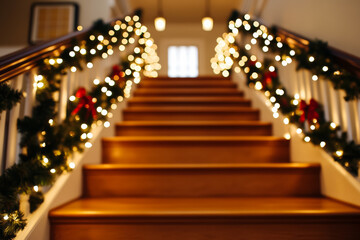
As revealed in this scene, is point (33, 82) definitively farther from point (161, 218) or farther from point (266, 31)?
point (266, 31)

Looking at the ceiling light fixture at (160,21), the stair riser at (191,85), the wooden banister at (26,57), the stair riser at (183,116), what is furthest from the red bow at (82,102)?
the ceiling light fixture at (160,21)

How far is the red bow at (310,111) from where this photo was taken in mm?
1768

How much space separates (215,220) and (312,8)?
1.60m

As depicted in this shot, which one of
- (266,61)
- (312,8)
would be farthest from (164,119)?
(312,8)

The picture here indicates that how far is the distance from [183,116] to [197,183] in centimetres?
111

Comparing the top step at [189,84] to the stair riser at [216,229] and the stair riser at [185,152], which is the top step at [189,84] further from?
the stair riser at [216,229]

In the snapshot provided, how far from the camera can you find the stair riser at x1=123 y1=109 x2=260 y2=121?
272 cm

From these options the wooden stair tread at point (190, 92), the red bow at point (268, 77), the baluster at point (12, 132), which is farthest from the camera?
the wooden stair tread at point (190, 92)

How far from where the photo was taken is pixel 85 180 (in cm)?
172

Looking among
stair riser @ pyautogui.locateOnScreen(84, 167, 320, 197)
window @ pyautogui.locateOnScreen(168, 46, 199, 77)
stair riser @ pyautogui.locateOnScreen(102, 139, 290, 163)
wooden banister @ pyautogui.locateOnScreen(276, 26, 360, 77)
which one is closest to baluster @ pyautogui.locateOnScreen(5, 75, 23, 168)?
stair riser @ pyautogui.locateOnScreen(84, 167, 320, 197)

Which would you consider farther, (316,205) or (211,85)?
(211,85)

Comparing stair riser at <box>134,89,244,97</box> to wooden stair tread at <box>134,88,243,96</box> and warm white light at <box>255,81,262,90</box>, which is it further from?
warm white light at <box>255,81,262,90</box>

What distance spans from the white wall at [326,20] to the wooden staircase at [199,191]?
706 millimetres

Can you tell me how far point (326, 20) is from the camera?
184cm
